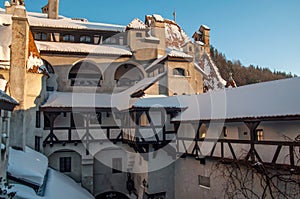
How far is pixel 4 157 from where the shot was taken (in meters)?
9.19

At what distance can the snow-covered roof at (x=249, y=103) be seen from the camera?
37.8ft

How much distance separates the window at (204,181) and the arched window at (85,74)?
12.2 meters

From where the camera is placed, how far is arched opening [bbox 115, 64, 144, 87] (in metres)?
25.0

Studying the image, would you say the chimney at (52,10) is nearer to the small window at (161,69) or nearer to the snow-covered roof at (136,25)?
the snow-covered roof at (136,25)

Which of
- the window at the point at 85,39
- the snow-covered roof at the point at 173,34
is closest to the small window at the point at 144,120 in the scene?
the window at the point at 85,39

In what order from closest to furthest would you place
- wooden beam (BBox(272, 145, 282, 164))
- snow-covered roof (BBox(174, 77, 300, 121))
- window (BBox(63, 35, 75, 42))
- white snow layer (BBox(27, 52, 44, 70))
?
wooden beam (BBox(272, 145, 282, 164)) → snow-covered roof (BBox(174, 77, 300, 121)) → white snow layer (BBox(27, 52, 44, 70)) → window (BBox(63, 35, 75, 42))

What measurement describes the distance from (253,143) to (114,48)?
16.5 m

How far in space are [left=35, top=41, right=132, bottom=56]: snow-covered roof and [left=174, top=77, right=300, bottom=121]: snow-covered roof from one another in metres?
9.56

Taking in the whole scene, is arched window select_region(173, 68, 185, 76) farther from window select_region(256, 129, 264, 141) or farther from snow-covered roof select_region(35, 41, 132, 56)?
window select_region(256, 129, 264, 141)

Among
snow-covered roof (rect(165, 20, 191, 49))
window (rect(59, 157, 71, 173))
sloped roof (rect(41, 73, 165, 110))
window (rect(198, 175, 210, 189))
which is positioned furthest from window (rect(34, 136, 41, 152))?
snow-covered roof (rect(165, 20, 191, 49))

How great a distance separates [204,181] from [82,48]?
14.8 m

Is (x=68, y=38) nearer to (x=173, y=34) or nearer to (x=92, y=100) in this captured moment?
(x=92, y=100)

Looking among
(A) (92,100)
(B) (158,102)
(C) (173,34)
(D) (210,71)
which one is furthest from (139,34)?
(C) (173,34)

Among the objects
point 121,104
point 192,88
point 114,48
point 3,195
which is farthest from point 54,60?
point 3,195
